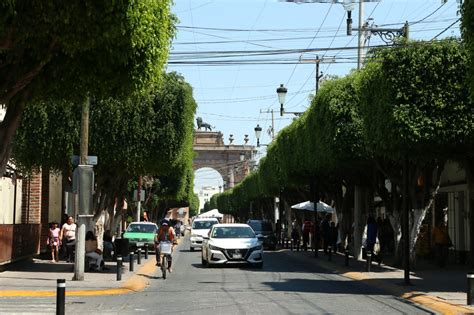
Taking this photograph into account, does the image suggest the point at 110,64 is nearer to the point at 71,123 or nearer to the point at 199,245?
the point at 71,123

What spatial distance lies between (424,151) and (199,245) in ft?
82.3

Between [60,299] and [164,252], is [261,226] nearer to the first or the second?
[164,252]

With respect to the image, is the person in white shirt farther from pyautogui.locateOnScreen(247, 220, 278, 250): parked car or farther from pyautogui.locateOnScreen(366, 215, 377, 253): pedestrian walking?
pyautogui.locateOnScreen(247, 220, 278, 250): parked car

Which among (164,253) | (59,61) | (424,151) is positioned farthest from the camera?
(164,253)

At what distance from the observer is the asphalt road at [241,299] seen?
596 inches

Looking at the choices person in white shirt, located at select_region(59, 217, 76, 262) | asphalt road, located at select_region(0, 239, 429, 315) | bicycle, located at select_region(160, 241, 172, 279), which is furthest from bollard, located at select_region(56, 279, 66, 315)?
person in white shirt, located at select_region(59, 217, 76, 262)

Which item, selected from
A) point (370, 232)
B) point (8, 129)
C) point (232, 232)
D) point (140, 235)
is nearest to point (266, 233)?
point (140, 235)

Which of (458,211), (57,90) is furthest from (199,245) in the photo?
(57,90)

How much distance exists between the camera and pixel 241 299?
Answer: 17.2 meters

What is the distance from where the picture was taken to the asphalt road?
15133 mm

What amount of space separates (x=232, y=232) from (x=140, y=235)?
10.5 metres

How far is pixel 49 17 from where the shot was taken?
10281mm

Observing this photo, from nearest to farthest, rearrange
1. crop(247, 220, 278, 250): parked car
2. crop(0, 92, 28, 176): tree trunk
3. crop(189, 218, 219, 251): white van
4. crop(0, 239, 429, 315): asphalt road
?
crop(0, 92, 28, 176): tree trunk, crop(0, 239, 429, 315): asphalt road, crop(189, 218, 219, 251): white van, crop(247, 220, 278, 250): parked car

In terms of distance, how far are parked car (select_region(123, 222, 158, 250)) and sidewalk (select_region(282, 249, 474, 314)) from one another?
31.8 feet
